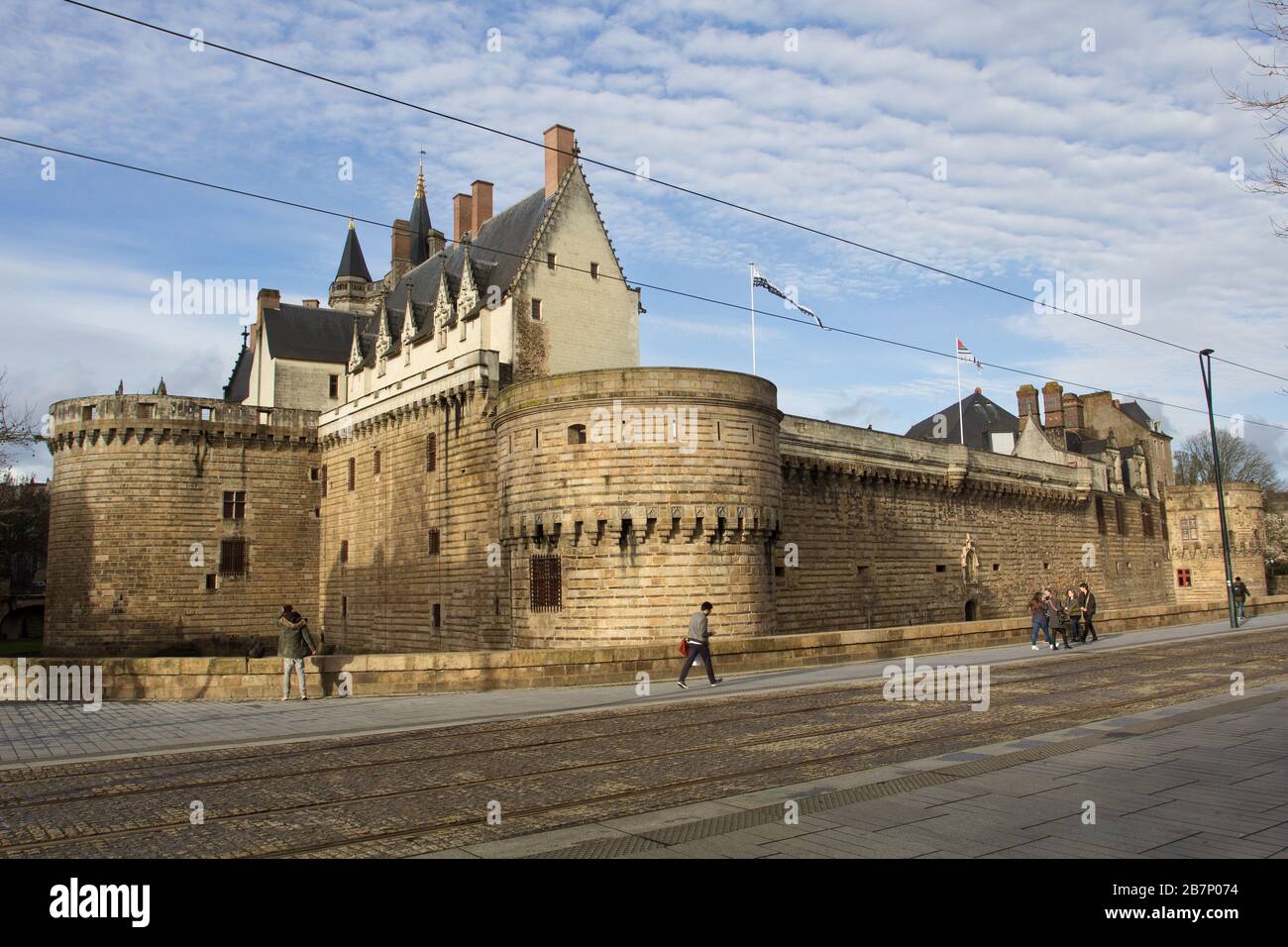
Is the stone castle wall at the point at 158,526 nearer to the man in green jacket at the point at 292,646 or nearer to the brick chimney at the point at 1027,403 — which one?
the man in green jacket at the point at 292,646

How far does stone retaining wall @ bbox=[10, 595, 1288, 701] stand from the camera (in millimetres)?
16391

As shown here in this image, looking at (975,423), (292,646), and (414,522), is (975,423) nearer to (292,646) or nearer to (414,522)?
(414,522)

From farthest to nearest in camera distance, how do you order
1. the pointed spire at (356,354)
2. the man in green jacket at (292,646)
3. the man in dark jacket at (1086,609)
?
1. the pointed spire at (356,354)
2. the man in dark jacket at (1086,609)
3. the man in green jacket at (292,646)

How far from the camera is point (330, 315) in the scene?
147 feet

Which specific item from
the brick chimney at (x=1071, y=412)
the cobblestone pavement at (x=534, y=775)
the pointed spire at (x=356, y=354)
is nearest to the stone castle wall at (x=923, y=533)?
the brick chimney at (x=1071, y=412)

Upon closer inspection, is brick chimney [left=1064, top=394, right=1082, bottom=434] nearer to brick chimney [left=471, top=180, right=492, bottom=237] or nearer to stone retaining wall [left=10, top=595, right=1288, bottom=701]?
brick chimney [left=471, top=180, right=492, bottom=237]

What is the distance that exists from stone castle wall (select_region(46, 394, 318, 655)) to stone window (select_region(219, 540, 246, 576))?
0.64ft

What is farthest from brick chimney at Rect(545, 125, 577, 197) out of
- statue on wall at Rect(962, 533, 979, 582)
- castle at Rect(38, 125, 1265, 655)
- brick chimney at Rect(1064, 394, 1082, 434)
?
brick chimney at Rect(1064, 394, 1082, 434)

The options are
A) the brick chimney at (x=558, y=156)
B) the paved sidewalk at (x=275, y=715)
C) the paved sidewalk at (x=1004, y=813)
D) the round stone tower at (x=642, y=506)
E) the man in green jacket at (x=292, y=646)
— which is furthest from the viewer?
the brick chimney at (x=558, y=156)

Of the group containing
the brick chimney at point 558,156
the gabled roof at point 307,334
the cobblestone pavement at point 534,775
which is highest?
the brick chimney at point 558,156

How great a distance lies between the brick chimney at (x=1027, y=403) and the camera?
173ft

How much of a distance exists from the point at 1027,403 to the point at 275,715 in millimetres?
47903

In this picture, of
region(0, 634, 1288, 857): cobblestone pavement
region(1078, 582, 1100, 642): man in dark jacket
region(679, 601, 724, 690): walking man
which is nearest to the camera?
region(0, 634, 1288, 857): cobblestone pavement

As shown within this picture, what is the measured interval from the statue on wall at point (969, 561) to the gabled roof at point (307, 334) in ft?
94.2
